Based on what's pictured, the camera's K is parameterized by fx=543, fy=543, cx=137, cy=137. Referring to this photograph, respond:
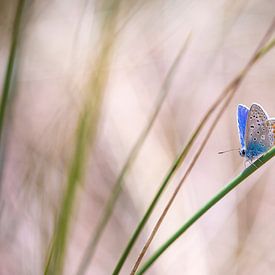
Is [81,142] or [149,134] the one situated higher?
[81,142]

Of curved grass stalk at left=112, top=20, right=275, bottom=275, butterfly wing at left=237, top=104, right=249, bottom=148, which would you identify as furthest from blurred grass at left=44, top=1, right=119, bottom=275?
butterfly wing at left=237, top=104, right=249, bottom=148

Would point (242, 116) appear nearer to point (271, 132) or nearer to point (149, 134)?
point (271, 132)

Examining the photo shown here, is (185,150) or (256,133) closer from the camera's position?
(185,150)

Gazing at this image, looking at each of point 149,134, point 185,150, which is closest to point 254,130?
point 185,150

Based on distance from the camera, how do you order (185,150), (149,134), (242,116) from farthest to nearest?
(149,134)
(242,116)
(185,150)

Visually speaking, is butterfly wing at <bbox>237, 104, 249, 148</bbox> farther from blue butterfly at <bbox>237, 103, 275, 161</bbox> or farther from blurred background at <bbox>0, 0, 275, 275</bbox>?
blurred background at <bbox>0, 0, 275, 275</bbox>

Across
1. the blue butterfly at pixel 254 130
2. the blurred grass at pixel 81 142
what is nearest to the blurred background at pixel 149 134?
the blurred grass at pixel 81 142

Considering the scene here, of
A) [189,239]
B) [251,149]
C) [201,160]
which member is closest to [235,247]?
[189,239]

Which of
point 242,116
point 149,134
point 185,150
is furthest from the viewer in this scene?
point 149,134
